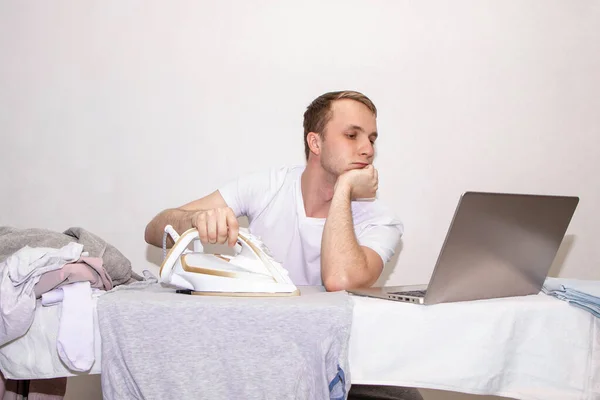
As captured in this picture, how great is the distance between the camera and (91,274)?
4.76 ft

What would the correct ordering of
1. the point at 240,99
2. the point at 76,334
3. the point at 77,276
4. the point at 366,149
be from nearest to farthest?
the point at 76,334, the point at 77,276, the point at 366,149, the point at 240,99

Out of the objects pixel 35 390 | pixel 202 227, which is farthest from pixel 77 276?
pixel 35 390

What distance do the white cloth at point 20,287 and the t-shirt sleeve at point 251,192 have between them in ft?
2.92

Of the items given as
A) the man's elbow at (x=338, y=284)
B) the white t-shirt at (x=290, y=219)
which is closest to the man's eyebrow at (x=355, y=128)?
the white t-shirt at (x=290, y=219)

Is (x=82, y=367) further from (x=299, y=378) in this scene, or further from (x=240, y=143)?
(x=240, y=143)

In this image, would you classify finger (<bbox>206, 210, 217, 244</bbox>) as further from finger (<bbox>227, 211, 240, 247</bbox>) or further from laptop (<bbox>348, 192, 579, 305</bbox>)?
laptop (<bbox>348, 192, 579, 305</bbox>)

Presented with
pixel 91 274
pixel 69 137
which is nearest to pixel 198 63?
pixel 69 137

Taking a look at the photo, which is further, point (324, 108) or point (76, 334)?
point (324, 108)

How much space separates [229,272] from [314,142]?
0.96 meters

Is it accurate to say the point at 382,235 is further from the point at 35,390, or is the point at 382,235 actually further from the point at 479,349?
the point at 35,390

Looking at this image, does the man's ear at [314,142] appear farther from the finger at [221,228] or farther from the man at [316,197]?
the finger at [221,228]

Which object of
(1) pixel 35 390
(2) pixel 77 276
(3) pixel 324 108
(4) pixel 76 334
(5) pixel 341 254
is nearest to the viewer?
(4) pixel 76 334

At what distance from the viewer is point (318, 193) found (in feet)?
7.26

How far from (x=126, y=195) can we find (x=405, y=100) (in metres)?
1.26
